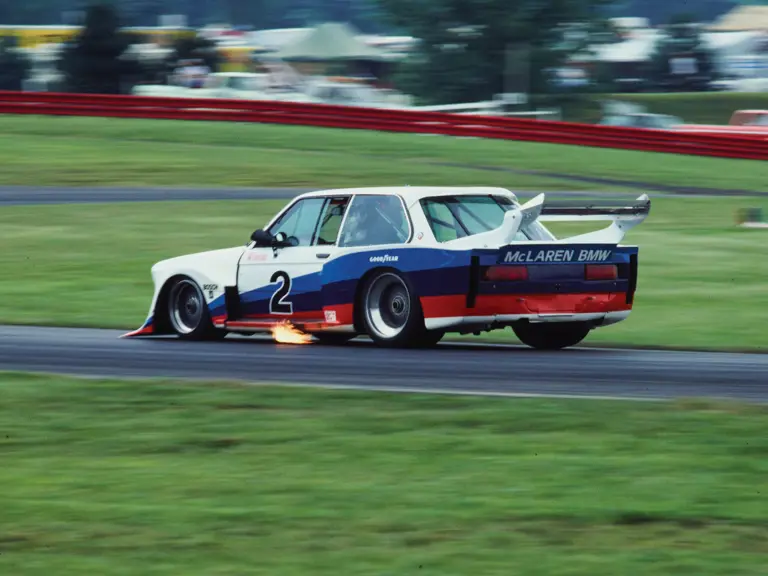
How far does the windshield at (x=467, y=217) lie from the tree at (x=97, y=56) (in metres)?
40.3

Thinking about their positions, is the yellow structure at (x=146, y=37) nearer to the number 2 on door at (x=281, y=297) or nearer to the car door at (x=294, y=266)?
the car door at (x=294, y=266)

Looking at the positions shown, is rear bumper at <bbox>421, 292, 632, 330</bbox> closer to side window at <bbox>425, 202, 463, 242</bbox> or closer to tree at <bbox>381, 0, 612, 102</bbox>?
side window at <bbox>425, 202, 463, 242</bbox>

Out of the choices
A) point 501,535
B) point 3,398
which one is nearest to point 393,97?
point 3,398

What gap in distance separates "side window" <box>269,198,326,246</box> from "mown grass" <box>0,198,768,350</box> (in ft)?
7.63

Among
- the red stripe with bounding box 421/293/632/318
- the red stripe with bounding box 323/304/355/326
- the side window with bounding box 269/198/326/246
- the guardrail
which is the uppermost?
the guardrail

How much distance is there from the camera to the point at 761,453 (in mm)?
7414

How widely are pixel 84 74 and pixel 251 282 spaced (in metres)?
40.2

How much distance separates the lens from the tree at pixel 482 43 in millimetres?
57844

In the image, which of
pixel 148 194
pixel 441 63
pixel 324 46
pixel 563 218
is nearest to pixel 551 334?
pixel 563 218

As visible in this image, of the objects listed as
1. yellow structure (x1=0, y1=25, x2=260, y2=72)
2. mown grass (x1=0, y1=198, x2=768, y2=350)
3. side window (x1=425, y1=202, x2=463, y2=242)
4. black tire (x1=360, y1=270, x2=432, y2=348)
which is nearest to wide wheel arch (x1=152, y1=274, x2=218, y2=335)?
mown grass (x1=0, y1=198, x2=768, y2=350)

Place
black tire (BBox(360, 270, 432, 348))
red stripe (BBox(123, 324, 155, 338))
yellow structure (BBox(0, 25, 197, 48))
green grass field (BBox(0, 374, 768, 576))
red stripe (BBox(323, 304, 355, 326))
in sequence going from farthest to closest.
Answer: yellow structure (BBox(0, 25, 197, 48)) < red stripe (BBox(123, 324, 155, 338)) < red stripe (BBox(323, 304, 355, 326)) < black tire (BBox(360, 270, 432, 348)) < green grass field (BBox(0, 374, 768, 576))

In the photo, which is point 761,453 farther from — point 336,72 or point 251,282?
point 336,72

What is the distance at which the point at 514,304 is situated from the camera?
36.9 feet

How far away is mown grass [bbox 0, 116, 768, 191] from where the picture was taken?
3000 centimetres
